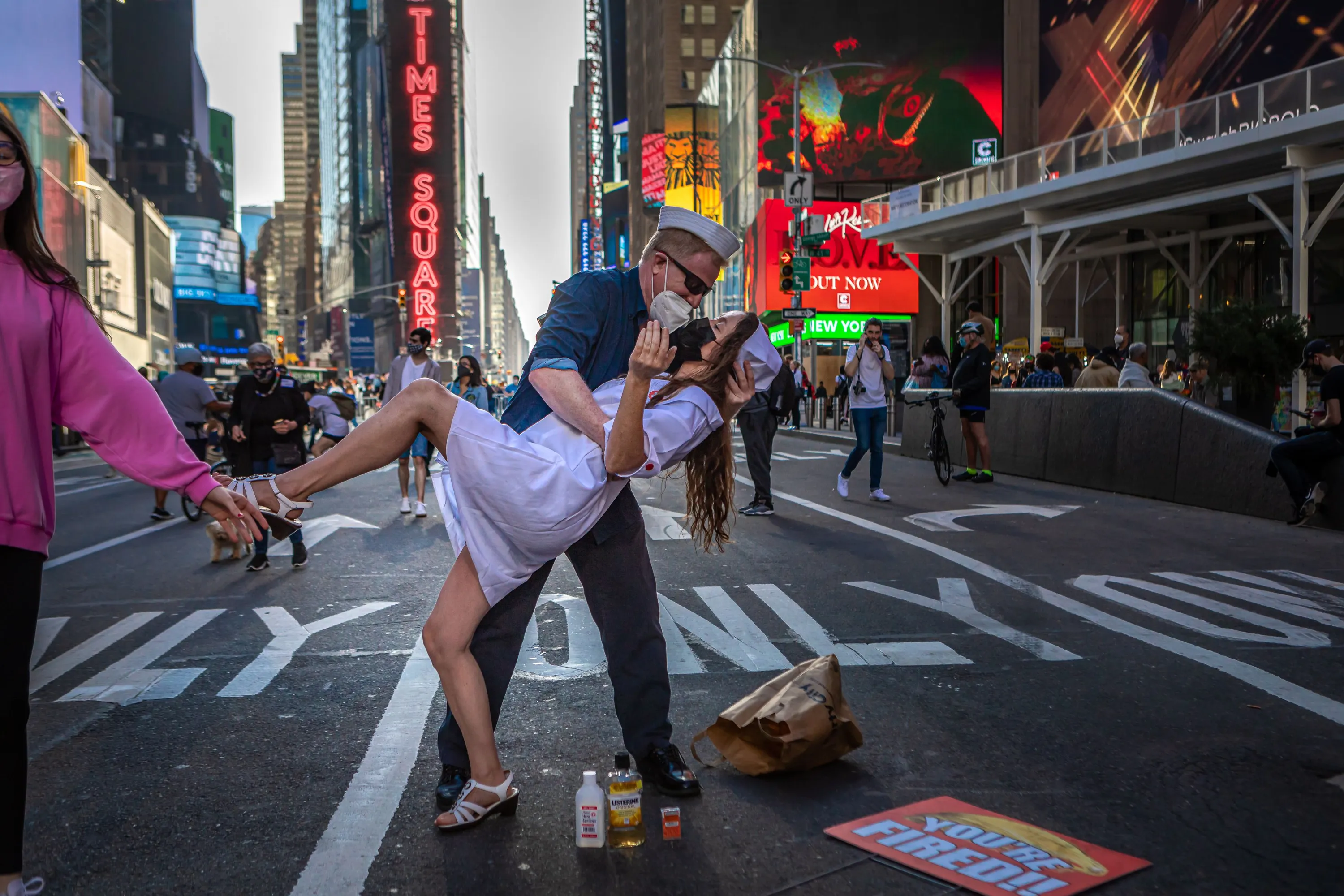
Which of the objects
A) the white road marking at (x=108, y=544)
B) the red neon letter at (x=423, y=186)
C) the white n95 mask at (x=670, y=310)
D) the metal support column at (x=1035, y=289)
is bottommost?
the white road marking at (x=108, y=544)

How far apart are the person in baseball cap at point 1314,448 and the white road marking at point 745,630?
5993mm

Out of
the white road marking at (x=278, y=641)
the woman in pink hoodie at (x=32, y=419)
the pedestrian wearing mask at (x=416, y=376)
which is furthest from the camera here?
the pedestrian wearing mask at (x=416, y=376)

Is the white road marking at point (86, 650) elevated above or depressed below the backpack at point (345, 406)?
below

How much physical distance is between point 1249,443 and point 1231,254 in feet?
66.0

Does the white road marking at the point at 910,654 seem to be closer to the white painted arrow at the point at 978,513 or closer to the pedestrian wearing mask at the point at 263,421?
the white painted arrow at the point at 978,513

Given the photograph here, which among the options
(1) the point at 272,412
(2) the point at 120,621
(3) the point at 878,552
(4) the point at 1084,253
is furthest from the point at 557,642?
(4) the point at 1084,253

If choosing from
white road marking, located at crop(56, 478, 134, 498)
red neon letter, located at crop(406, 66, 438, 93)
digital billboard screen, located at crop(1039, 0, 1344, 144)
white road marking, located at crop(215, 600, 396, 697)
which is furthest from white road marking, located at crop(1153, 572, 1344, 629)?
red neon letter, located at crop(406, 66, 438, 93)

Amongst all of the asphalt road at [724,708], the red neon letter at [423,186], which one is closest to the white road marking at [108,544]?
the asphalt road at [724,708]

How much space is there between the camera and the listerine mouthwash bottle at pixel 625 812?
3.55m

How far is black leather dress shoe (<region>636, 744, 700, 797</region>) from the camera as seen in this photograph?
3.92 m

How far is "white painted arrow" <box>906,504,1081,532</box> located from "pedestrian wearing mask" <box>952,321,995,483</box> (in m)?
2.59

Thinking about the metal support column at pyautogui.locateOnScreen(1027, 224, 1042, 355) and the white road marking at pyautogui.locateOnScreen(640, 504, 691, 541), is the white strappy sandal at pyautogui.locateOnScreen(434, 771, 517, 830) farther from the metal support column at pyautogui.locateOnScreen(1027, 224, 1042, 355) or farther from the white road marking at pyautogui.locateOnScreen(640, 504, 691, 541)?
the metal support column at pyautogui.locateOnScreen(1027, 224, 1042, 355)

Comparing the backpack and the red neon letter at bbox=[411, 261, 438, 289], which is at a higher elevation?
the red neon letter at bbox=[411, 261, 438, 289]

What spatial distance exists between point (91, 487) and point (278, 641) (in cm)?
1529
